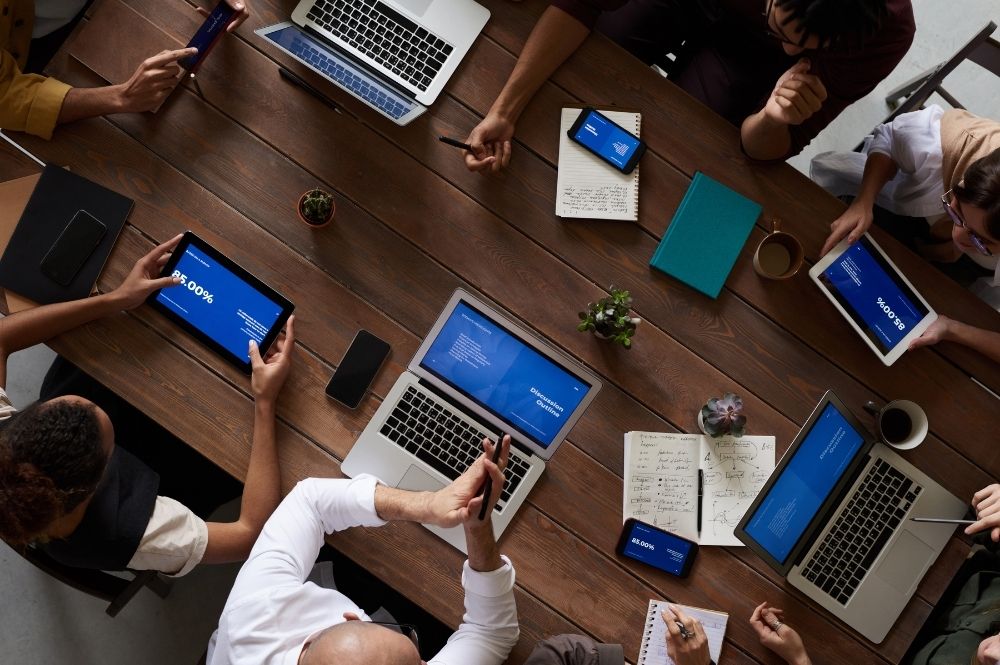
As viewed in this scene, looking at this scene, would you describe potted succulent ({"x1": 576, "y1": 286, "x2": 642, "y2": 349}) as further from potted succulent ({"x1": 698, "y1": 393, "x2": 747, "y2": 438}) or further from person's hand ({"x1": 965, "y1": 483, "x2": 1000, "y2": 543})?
person's hand ({"x1": 965, "y1": 483, "x2": 1000, "y2": 543})

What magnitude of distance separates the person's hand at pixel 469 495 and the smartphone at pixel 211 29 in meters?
1.08

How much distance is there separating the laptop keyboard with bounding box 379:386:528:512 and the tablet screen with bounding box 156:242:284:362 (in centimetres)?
37

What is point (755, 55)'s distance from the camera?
6.65 feet

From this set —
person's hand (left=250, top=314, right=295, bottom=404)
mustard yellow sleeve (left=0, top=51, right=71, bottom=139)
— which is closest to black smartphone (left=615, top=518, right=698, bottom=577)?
person's hand (left=250, top=314, right=295, bottom=404)

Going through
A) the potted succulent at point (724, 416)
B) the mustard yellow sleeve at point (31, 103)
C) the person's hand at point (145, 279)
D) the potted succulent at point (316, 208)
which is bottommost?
the person's hand at point (145, 279)

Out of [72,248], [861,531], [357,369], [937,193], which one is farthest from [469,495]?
[937,193]

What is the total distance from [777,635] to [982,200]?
1.05 meters

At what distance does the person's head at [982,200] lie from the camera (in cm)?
154

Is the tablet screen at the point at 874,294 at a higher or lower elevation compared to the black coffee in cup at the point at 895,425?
higher

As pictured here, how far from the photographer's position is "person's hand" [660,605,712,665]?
157cm

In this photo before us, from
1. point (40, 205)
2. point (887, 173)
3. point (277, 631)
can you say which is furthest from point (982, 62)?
point (40, 205)

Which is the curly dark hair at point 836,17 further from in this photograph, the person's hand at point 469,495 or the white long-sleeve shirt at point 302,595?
the white long-sleeve shirt at point 302,595

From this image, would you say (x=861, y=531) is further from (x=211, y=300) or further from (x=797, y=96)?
(x=211, y=300)

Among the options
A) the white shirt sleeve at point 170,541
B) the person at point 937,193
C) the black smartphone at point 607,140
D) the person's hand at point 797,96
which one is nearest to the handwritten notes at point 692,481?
the person at point 937,193
